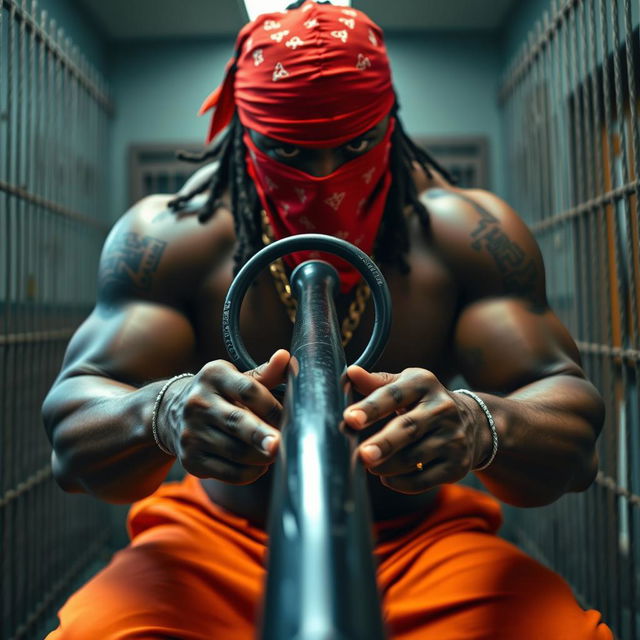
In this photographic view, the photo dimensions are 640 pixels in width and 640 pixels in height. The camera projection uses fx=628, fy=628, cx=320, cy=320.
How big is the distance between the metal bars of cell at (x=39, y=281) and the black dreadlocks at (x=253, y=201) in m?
0.53

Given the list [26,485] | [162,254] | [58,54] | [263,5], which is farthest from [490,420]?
[58,54]

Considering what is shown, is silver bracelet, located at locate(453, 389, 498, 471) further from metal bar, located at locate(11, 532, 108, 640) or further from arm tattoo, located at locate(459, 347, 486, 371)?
metal bar, located at locate(11, 532, 108, 640)

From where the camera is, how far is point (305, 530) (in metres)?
0.31

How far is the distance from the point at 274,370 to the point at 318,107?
49 centimetres

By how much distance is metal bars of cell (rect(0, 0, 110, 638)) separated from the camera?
135 centimetres

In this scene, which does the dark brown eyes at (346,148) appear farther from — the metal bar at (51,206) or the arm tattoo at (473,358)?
the metal bar at (51,206)

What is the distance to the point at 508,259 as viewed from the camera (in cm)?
99

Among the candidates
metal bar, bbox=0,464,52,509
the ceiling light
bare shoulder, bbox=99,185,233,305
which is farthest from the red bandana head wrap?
metal bar, bbox=0,464,52,509

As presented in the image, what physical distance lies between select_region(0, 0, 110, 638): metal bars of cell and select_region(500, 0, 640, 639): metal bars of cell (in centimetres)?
119

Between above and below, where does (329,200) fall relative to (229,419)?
above

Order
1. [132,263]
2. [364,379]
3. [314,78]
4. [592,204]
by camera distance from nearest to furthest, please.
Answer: [364,379] → [314,78] → [132,263] → [592,204]

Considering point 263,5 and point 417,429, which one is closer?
point 417,429

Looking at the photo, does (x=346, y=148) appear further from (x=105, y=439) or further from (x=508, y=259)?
(x=105, y=439)

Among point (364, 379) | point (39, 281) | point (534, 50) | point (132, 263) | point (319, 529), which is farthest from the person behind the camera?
point (534, 50)
